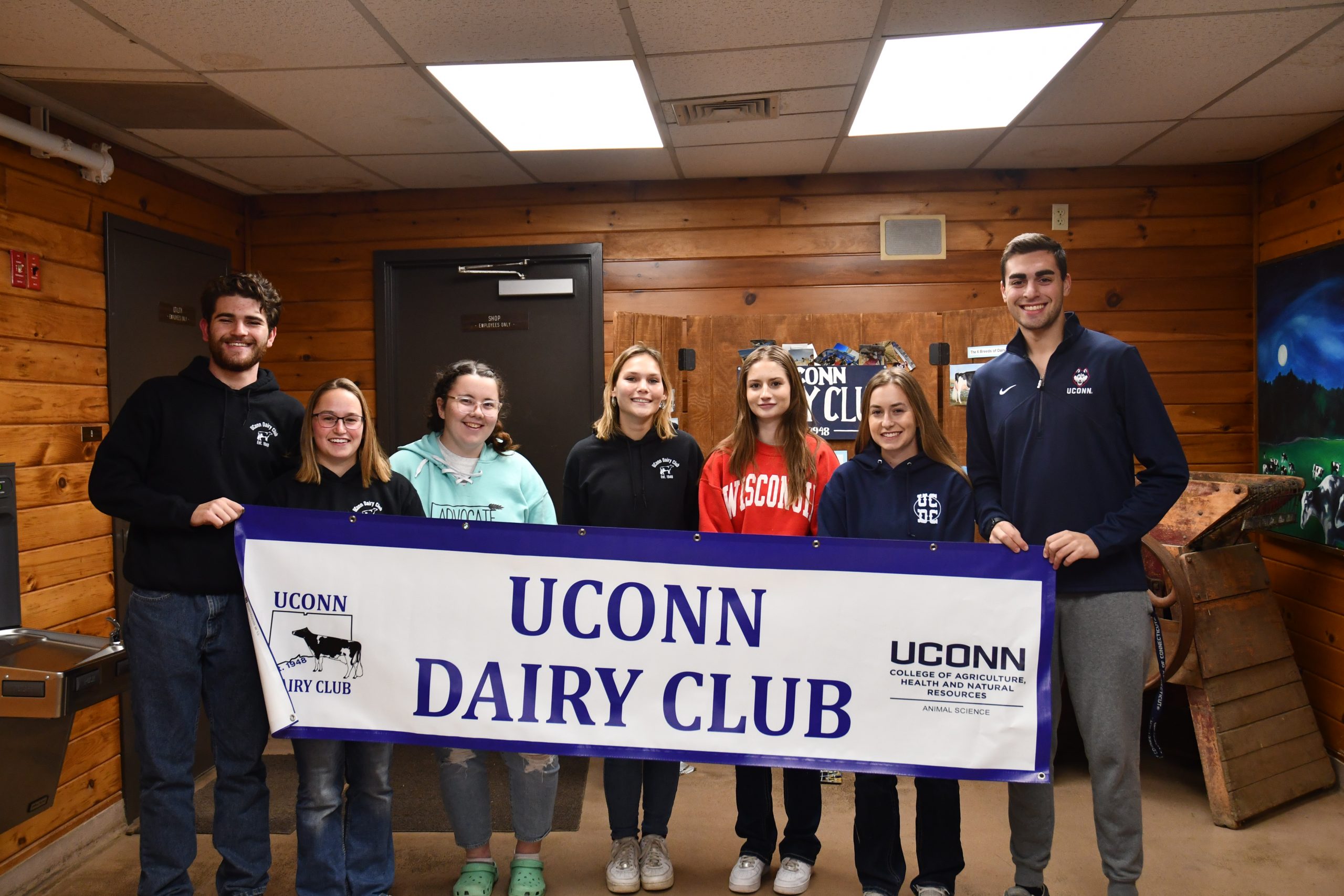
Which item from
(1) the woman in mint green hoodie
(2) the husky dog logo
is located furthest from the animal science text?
(2) the husky dog logo

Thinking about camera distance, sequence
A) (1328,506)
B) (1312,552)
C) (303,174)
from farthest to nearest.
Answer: (303,174) → (1312,552) → (1328,506)

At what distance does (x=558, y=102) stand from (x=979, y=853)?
9.09 ft

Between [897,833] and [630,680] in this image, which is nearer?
[630,680]

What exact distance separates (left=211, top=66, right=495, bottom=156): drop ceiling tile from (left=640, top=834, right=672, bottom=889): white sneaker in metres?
2.37

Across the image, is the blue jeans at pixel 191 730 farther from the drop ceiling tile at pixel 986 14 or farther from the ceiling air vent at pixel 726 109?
the drop ceiling tile at pixel 986 14

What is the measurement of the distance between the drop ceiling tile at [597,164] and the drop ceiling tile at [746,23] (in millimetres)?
944

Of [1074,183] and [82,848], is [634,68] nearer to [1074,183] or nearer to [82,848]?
[1074,183]

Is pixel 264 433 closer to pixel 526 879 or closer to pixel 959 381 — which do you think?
pixel 526 879

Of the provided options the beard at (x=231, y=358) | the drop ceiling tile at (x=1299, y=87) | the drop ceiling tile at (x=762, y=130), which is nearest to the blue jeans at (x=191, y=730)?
the beard at (x=231, y=358)

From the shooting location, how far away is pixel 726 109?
287 cm

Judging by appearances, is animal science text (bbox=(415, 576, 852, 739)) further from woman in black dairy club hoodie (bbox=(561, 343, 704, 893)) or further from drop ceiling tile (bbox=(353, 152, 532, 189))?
drop ceiling tile (bbox=(353, 152, 532, 189))

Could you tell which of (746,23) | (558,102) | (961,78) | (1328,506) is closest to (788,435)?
(746,23)

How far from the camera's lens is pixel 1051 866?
2.52 metres

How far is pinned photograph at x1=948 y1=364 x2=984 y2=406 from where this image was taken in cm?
345
